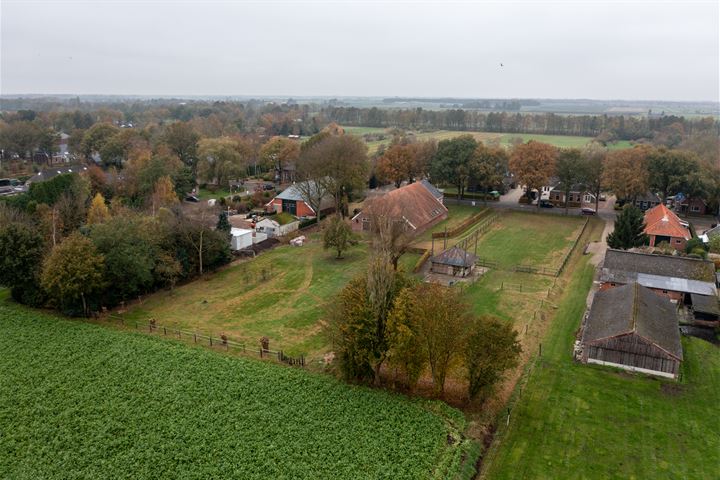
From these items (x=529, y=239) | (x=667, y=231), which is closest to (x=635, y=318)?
(x=529, y=239)

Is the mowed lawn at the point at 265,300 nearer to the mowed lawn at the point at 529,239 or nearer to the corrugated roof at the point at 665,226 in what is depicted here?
the mowed lawn at the point at 529,239

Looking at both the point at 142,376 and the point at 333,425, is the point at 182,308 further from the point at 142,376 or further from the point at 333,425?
the point at 333,425

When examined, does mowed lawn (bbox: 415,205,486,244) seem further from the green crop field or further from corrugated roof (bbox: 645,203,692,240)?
the green crop field

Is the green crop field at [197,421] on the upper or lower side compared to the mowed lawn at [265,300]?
lower

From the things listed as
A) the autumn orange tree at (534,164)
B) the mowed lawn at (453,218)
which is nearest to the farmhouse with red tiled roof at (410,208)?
the mowed lawn at (453,218)

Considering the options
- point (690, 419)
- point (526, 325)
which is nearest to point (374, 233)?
point (526, 325)

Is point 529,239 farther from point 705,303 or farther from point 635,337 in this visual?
point 635,337
